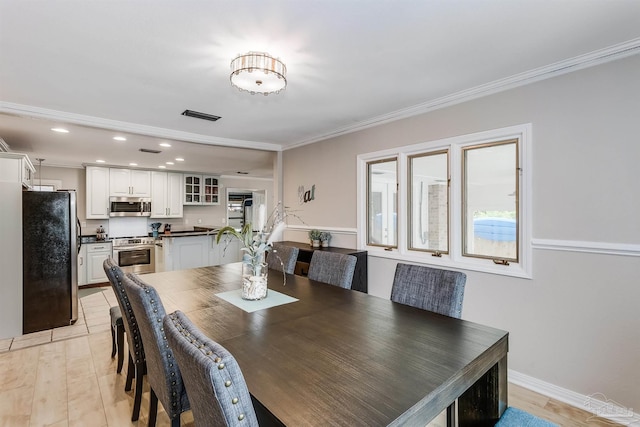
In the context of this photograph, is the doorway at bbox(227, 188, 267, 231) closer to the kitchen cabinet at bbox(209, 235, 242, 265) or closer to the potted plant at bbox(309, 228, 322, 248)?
the kitchen cabinet at bbox(209, 235, 242, 265)

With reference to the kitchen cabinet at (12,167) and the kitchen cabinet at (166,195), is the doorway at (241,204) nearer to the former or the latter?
the kitchen cabinet at (166,195)

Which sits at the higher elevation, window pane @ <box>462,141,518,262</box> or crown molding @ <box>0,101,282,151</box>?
crown molding @ <box>0,101,282,151</box>

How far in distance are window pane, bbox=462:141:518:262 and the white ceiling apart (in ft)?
1.77

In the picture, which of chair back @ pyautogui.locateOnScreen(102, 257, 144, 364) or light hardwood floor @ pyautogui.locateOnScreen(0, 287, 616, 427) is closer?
chair back @ pyautogui.locateOnScreen(102, 257, 144, 364)

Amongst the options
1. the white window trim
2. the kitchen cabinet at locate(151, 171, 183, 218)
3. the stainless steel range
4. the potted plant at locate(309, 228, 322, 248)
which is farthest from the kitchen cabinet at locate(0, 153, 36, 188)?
the white window trim

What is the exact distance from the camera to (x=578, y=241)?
217 centimetres

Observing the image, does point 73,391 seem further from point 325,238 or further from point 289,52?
point 289,52

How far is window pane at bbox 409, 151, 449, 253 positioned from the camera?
118 inches

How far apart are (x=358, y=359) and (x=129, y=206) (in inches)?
255

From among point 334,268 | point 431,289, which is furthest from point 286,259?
point 431,289

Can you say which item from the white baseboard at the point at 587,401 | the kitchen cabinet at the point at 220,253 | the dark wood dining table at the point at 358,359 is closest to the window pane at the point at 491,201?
the white baseboard at the point at 587,401

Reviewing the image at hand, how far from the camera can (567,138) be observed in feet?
7.29

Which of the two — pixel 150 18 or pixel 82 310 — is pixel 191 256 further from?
pixel 150 18

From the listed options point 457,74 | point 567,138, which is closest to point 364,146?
point 457,74
